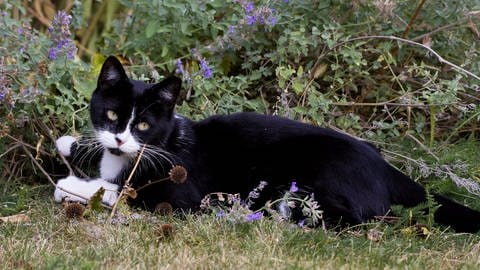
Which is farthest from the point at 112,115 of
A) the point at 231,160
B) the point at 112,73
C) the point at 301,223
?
the point at 301,223

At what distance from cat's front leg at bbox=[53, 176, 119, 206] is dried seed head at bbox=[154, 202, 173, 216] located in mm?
188

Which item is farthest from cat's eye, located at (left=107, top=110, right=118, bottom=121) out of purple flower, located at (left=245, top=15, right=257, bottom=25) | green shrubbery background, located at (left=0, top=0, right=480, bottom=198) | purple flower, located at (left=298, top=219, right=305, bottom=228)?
purple flower, located at (left=245, top=15, right=257, bottom=25)

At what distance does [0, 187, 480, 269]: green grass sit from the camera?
2703mm

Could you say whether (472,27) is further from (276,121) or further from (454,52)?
(276,121)

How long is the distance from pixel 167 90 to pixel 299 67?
1.10 m

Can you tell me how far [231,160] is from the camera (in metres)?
3.57

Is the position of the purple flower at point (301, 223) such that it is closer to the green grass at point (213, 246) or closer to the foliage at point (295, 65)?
the green grass at point (213, 246)

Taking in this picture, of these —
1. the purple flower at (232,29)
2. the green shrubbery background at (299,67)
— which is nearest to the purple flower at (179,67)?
the green shrubbery background at (299,67)

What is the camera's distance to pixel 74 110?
3949mm

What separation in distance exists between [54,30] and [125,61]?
71 centimetres

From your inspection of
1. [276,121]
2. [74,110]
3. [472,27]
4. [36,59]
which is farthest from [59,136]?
[472,27]

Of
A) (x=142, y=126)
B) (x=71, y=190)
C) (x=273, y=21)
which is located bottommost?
(x=71, y=190)

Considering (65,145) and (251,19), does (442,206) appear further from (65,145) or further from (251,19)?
(65,145)

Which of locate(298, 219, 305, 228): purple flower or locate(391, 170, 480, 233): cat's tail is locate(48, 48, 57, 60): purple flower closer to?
locate(298, 219, 305, 228): purple flower
